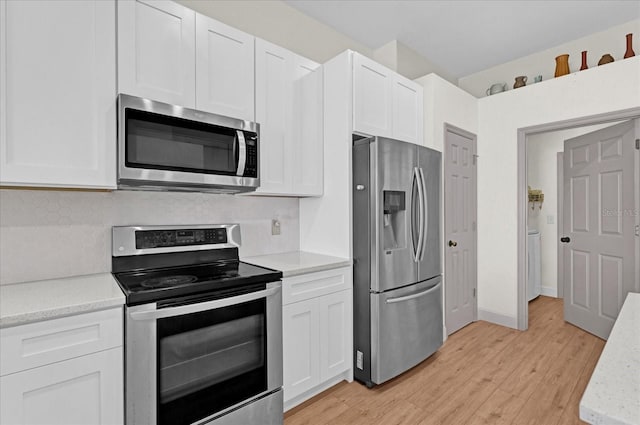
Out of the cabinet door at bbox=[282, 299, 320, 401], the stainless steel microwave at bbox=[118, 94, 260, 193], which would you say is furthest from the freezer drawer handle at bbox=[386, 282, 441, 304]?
the stainless steel microwave at bbox=[118, 94, 260, 193]

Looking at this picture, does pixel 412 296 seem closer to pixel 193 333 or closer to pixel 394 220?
pixel 394 220

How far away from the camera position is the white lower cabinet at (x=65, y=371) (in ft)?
3.84

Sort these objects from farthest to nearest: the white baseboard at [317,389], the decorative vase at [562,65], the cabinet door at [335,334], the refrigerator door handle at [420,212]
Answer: the decorative vase at [562,65], the refrigerator door handle at [420,212], the cabinet door at [335,334], the white baseboard at [317,389]

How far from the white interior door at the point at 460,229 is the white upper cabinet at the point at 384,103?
1.70 ft

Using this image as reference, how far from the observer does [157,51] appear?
1773 mm

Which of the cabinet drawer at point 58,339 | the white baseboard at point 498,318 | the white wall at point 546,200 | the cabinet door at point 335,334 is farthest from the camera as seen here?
the white wall at point 546,200

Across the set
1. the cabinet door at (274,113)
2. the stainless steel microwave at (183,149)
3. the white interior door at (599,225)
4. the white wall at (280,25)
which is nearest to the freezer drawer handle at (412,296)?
the cabinet door at (274,113)

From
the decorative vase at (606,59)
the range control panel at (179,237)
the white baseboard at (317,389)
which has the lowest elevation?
the white baseboard at (317,389)

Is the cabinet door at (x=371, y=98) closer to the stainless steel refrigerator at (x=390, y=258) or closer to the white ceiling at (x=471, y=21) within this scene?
the stainless steel refrigerator at (x=390, y=258)

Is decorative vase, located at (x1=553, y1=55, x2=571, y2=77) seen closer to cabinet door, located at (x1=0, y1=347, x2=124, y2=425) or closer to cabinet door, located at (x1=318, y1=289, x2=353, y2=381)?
cabinet door, located at (x1=318, y1=289, x2=353, y2=381)

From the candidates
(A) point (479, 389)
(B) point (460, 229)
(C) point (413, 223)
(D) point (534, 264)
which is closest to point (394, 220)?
(C) point (413, 223)

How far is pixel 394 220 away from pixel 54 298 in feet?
6.48

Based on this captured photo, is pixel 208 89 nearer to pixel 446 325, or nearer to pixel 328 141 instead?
Result: pixel 328 141

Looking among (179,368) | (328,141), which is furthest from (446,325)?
(179,368)
